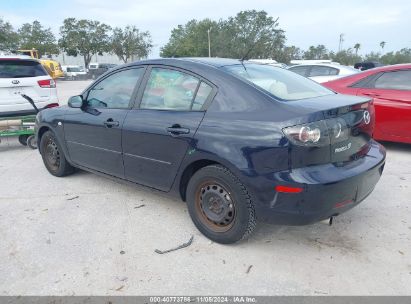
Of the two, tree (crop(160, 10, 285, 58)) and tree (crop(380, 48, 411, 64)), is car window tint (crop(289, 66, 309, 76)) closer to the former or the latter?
Result: tree (crop(380, 48, 411, 64))

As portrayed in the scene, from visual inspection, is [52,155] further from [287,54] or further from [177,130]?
[287,54]

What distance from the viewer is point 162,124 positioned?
3426mm

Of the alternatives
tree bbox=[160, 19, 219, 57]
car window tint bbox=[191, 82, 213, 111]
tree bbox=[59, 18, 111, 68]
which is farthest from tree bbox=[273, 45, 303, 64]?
car window tint bbox=[191, 82, 213, 111]

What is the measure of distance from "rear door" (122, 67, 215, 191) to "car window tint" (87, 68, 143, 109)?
0.69ft

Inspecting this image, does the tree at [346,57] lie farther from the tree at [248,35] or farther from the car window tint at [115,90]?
the car window tint at [115,90]

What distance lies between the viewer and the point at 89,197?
4.45 meters

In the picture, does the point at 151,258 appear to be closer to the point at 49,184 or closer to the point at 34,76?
the point at 49,184

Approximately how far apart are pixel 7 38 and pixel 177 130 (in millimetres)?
46763

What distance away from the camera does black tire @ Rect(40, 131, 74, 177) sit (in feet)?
16.4

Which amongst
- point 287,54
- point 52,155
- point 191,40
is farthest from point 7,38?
point 52,155

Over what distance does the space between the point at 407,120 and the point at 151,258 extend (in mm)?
4660

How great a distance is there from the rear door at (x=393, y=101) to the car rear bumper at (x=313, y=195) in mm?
3414

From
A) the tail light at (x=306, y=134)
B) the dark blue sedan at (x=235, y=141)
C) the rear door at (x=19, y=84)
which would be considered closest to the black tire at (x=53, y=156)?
the dark blue sedan at (x=235, y=141)

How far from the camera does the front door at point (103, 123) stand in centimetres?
392
